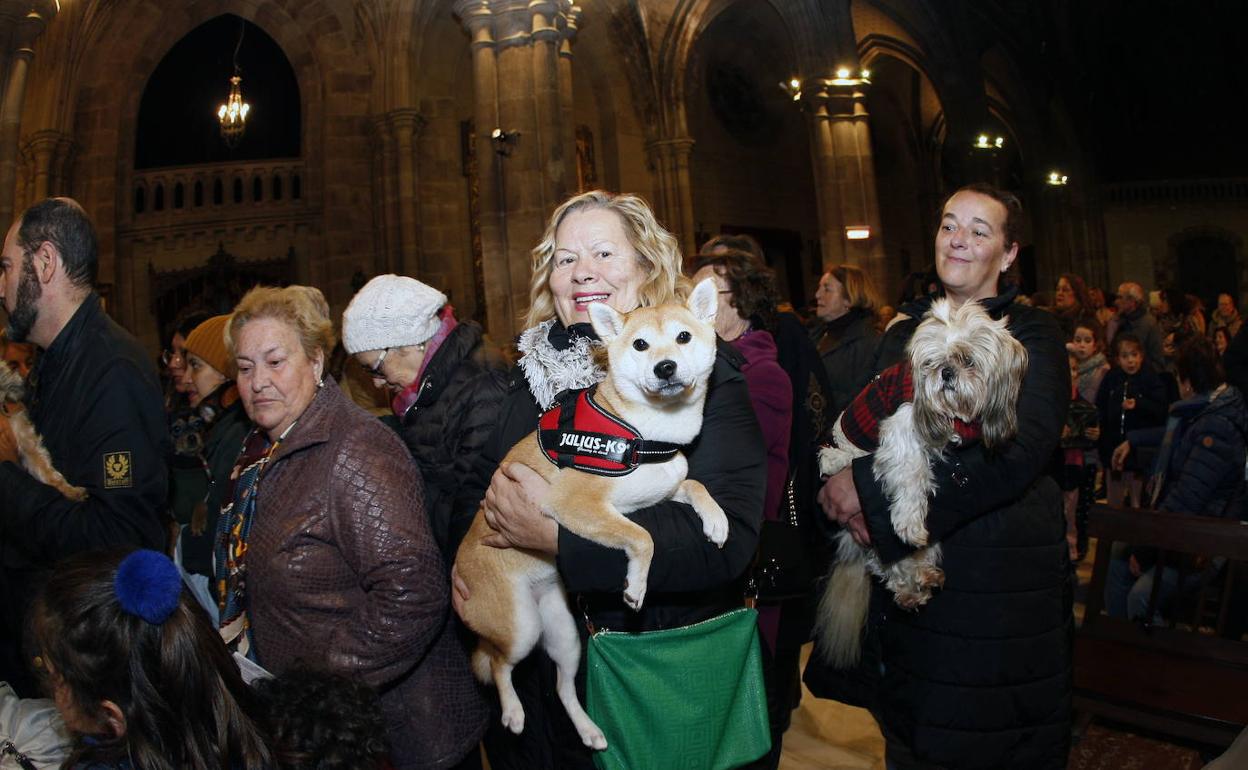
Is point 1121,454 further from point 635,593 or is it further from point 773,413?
point 635,593

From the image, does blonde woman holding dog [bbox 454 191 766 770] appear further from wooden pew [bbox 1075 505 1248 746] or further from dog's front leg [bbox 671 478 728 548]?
wooden pew [bbox 1075 505 1248 746]

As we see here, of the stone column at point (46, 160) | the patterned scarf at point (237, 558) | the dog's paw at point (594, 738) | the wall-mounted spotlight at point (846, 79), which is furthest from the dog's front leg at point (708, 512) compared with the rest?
the stone column at point (46, 160)

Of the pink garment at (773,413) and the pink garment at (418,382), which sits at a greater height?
the pink garment at (418,382)

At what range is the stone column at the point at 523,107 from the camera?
9367 millimetres

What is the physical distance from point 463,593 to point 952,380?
1333 mm

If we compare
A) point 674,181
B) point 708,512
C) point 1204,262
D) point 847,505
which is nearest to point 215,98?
point 674,181

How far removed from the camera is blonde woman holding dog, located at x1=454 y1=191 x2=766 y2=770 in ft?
5.49

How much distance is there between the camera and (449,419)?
2816 millimetres

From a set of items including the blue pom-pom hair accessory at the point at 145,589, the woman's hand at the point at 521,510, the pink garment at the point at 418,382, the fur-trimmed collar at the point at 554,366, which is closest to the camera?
the blue pom-pom hair accessory at the point at 145,589

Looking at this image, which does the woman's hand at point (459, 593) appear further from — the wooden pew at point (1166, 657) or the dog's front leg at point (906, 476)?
the wooden pew at point (1166, 657)

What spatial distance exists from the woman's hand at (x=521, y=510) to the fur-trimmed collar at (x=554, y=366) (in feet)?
0.76

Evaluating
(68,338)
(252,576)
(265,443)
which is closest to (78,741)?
(252,576)

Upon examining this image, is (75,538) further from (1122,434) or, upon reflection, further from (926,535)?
(1122,434)

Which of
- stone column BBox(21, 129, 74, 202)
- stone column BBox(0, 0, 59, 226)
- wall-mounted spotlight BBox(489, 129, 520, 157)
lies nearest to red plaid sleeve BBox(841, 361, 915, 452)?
stone column BBox(0, 0, 59, 226)
